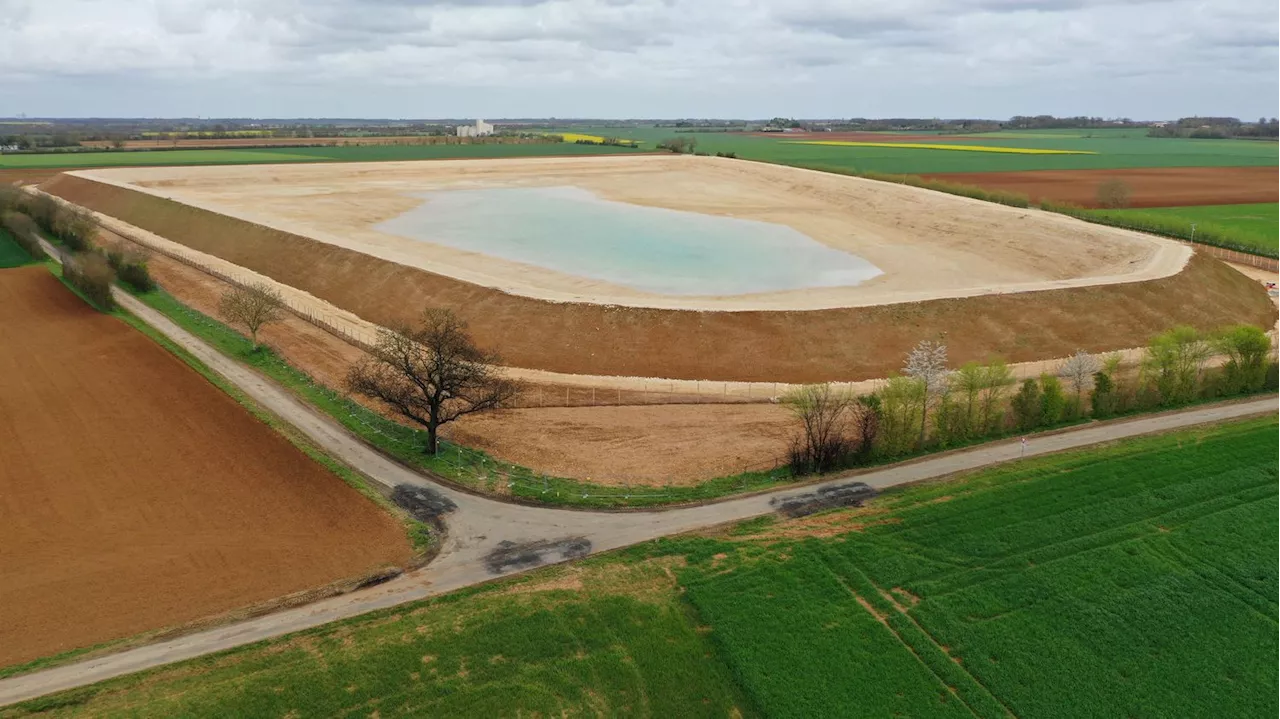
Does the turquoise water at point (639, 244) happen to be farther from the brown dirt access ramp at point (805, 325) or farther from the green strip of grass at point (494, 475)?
the green strip of grass at point (494, 475)

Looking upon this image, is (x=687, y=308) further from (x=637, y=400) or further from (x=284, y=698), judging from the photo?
(x=284, y=698)

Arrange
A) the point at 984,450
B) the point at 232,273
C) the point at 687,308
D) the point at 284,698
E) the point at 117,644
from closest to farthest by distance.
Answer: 1. the point at 284,698
2. the point at 117,644
3. the point at 984,450
4. the point at 687,308
5. the point at 232,273

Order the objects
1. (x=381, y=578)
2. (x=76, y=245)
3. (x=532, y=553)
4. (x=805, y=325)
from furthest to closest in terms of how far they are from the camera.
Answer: (x=76, y=245)
(x=805, y=325)
(x=532, y=553)
(x=381, y=578)

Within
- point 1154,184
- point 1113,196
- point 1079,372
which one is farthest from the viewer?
point 1154,184

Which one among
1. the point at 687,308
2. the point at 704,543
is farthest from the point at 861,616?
the point at 687,308

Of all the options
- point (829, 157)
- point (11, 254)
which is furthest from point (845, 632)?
point (829, 157)

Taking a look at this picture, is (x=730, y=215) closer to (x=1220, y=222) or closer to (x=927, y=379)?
(x=1220, y=222)
